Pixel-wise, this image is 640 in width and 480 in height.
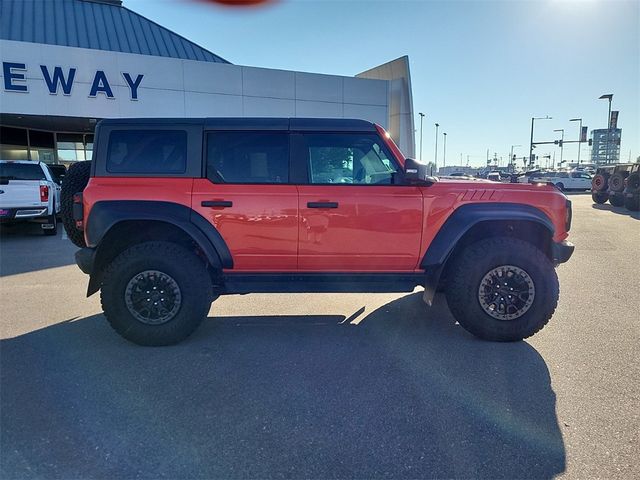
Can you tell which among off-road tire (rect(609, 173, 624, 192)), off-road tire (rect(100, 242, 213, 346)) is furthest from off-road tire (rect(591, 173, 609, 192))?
off-road tire (rect(100, 242, 213, 346))

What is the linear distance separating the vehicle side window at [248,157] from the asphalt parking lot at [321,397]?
1.63m

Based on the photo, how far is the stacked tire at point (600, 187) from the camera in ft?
68.2

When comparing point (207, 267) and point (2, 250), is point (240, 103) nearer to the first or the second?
point (2, 250)

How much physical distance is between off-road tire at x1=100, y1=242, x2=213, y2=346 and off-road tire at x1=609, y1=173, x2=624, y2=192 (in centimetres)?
2142

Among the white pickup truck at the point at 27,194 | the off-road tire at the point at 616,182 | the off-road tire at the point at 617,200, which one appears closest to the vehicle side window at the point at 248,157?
the white pickup truck at the point at 27,194

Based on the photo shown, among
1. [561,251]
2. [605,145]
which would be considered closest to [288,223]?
[561,251]

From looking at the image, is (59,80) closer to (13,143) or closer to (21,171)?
(21,171)

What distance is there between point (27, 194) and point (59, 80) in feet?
27.9

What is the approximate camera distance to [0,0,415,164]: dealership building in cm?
1581

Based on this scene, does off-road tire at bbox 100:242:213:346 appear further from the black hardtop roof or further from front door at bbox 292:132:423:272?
the black hardtop roof

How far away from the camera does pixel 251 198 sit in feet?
12.8

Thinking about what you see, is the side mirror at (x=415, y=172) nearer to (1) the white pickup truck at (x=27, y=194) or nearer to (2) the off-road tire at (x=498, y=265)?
(2) the off-road tire at (x=498, y=265)

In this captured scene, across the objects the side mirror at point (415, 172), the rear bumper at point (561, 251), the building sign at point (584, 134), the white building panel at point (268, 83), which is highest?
the building sign at point (584, 134)

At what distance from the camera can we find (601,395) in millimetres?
3045
